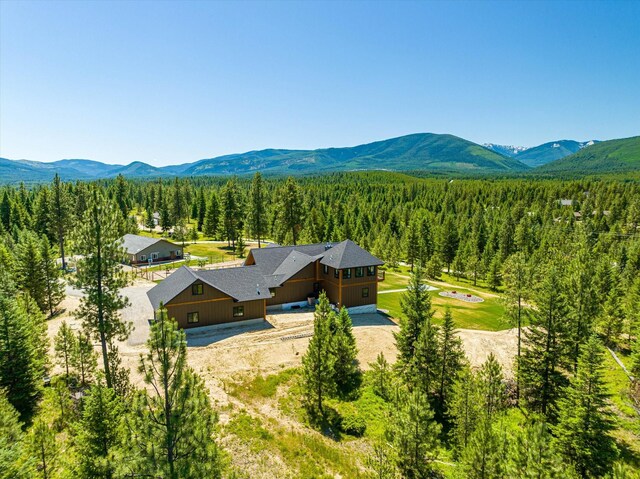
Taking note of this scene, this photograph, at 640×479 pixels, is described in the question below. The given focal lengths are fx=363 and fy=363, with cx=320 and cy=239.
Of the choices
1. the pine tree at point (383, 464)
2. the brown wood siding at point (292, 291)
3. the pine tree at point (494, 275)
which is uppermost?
the brown wood siding at point (292, 291)

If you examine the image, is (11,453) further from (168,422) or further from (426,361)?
(426,361)

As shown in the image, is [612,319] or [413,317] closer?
[413,317]

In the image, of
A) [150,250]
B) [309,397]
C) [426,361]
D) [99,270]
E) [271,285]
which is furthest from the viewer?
[150,250]

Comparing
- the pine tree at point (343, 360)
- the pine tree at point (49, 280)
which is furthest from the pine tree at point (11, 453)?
the pine tree at point (49, 280)

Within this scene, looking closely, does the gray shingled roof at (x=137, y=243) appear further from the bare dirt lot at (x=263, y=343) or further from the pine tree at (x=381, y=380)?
the pine tree at (x=381, y=380)

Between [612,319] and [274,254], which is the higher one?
[274,254]

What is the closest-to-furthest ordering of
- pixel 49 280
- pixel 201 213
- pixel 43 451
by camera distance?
pixel 43 451 < pixel 49 280 < pixel 201 213

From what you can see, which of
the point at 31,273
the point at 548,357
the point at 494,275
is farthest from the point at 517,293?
the point at 31,273

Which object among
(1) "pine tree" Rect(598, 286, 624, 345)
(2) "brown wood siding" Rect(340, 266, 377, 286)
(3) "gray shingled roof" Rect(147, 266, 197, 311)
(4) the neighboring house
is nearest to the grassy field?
(2) "brown wood siding" Rect(340, 266, 377, 286)
